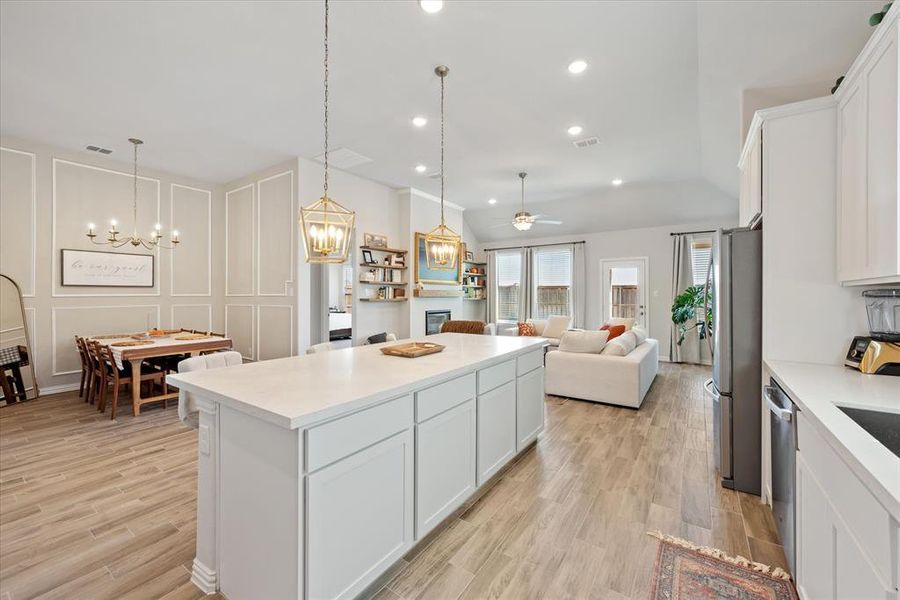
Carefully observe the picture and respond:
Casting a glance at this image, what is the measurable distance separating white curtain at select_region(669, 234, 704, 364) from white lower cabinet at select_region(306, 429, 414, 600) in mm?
7099

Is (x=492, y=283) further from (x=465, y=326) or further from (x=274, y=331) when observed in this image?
(x=274, y=331)

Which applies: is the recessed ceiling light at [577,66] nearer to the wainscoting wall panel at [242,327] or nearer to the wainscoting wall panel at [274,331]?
the wainscoting wall panel at [274,331]

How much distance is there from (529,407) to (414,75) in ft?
9.77

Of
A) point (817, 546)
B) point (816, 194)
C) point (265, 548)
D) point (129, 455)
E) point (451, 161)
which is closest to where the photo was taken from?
point (817, 546)

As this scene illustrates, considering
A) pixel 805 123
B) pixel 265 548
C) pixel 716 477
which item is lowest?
pixel 716 477

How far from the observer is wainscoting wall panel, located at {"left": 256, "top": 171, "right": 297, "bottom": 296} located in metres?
5.52

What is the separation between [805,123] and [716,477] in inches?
92.7

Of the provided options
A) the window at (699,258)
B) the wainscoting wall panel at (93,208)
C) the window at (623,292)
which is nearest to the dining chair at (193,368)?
the wainscoting wall panel at (93,208)

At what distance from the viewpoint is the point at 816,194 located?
221 cm

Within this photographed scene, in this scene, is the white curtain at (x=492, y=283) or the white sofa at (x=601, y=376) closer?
the white sofa at (x=601, y=376)

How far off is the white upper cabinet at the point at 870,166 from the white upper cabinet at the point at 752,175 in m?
0.38

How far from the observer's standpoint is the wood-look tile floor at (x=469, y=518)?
177 cm

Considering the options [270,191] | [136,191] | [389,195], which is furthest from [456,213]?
[136,191]

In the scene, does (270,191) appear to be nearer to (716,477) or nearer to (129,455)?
(129,455)
